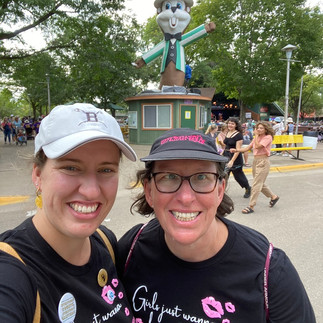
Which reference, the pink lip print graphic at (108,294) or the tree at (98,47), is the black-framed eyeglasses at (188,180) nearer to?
the pink lip print graphic at (108,294)

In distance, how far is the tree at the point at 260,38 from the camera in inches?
760

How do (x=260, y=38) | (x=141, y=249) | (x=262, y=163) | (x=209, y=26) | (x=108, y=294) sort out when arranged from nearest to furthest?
(x=108, y=294)
(x=141, y=249)
(x=262, y=163)
(x=209, y=26)
(x=260, y=38)

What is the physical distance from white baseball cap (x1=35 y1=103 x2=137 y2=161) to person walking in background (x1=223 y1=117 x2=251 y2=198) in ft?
17.7

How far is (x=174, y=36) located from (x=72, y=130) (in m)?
14.6

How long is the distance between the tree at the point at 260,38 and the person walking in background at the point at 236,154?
14.6 meters

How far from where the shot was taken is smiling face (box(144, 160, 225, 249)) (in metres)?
1.41

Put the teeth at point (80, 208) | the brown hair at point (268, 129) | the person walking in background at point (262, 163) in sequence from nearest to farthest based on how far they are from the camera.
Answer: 1. the teeth at point (80, 208)
2. the person walking in background at point (262, 163)
3. the brown hair at point (268, 129)

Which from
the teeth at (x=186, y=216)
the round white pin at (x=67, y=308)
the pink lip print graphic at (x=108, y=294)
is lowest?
the pink lip print graphic at (x=108, y=294)

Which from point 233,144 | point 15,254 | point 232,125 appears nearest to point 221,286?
point 15,254

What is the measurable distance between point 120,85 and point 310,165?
17536 millimetres

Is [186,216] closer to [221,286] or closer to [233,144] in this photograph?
[221,286]

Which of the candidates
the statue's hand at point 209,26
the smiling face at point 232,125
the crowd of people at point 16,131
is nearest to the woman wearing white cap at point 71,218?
the smiling face at point 232,125

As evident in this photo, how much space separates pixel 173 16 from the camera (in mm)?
13836

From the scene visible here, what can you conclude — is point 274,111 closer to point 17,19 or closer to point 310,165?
point 310,165
